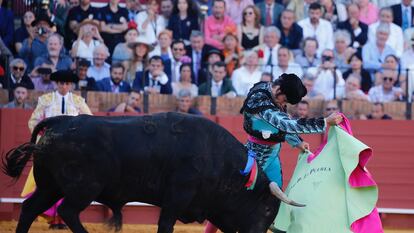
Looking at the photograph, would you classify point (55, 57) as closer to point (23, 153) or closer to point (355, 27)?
point (355, 27)

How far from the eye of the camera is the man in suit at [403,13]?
12.1 metres

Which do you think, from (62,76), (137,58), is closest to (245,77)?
(137,58)

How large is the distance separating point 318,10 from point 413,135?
6.17 ft

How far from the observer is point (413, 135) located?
1090cm

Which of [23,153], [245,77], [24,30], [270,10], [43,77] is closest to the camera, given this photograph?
[23,153]

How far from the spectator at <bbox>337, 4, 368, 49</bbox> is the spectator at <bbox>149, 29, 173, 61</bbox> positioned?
2.20m

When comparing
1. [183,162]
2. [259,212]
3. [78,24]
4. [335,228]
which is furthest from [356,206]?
[78,24]

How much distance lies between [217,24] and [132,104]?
166 cm

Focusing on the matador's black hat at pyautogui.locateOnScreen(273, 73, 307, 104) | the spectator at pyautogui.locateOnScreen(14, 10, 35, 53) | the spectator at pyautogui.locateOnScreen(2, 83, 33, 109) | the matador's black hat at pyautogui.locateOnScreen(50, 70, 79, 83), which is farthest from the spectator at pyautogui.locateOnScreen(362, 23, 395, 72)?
the matador's black hat at pyautogui.locateOnScreen(273, 73, 307, 104)

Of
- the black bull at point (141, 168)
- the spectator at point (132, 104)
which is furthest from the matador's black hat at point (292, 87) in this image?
the spectator at point (132, 104)

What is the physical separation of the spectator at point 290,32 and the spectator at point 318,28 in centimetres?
10

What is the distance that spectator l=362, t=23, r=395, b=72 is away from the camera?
11602 mm

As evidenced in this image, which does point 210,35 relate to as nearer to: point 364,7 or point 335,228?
point 364,7

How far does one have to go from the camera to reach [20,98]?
33.8 feet
